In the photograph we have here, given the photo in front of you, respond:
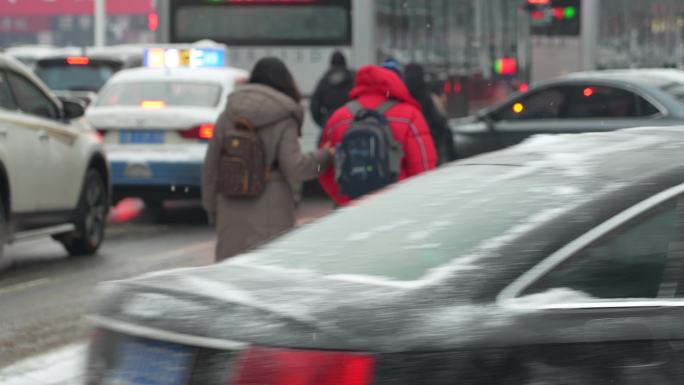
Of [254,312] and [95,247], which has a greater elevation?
[254,312]

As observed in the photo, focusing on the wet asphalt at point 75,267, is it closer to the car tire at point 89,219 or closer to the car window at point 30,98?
the car tire at point 89,219

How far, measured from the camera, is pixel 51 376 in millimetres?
7910

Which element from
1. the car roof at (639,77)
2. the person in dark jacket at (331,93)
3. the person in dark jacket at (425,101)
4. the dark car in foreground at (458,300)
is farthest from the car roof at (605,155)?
the person in dark jacket at (331,93)

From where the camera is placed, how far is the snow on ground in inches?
306

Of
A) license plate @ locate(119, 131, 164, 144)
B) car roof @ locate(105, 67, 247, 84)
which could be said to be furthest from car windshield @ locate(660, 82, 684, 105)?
license plate @ locate(119, 131, 164, 144)

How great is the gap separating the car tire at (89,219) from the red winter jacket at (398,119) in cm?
485

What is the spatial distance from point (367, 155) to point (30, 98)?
467 cm

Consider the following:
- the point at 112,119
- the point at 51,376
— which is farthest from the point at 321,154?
the point at 112,119

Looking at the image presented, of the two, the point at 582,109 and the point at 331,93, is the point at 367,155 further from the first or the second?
the point at 331,93

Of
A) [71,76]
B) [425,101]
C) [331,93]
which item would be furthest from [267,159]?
[71,76]

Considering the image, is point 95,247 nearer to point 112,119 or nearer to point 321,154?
point 112,119

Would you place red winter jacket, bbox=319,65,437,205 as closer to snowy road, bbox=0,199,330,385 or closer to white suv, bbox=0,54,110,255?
snowy road, bbox=0,199,330,385

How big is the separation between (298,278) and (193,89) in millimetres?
12532

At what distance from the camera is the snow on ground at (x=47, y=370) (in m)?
7.78
